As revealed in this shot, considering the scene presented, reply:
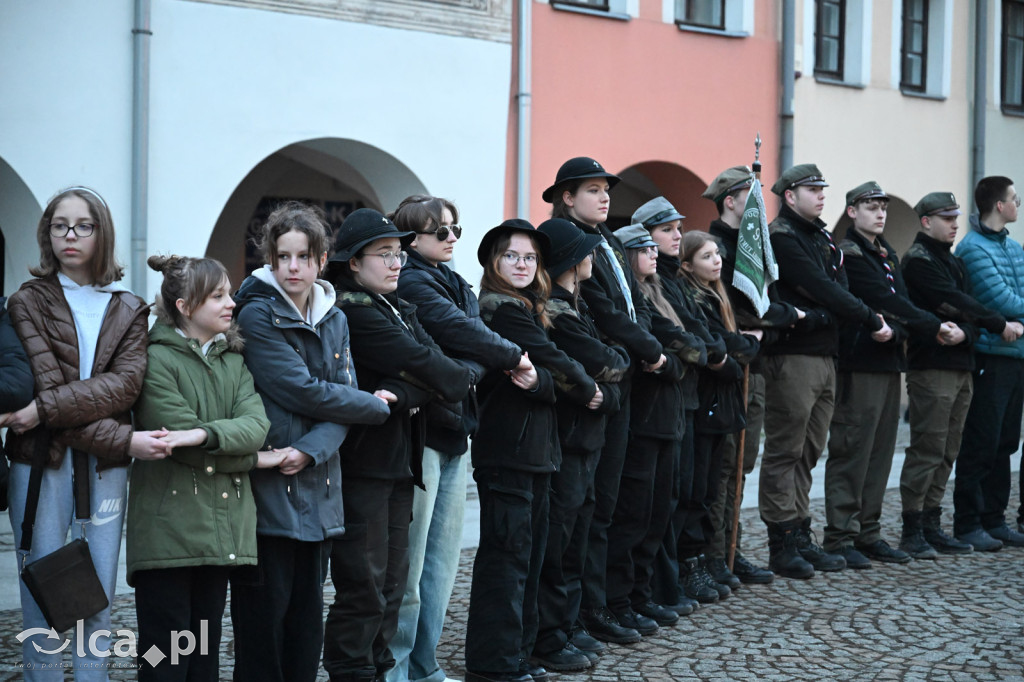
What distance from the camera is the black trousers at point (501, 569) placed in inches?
208

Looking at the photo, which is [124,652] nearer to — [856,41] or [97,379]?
[97,379]

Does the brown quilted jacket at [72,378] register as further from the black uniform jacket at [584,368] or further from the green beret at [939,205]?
the green beret at [939,205]

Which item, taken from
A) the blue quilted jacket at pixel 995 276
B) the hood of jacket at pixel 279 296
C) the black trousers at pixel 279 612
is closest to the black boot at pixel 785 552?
the blue quilted jacket at pixel 995 276

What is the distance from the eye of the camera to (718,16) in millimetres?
14648

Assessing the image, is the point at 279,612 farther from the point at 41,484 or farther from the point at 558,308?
the point at 558,308

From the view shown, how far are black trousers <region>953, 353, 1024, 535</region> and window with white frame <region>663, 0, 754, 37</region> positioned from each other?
656 cm

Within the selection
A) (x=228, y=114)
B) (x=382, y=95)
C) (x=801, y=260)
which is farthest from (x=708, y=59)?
(x=801, y=260)

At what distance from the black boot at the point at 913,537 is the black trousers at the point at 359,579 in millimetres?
4467

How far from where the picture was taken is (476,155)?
41.5 ft

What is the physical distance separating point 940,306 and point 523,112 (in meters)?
5.37

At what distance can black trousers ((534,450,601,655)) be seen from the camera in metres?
5.61

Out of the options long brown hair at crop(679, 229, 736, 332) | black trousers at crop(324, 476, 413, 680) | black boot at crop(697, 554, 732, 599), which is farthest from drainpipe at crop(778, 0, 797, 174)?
black trousers at crop(324, 476, 413, 680)

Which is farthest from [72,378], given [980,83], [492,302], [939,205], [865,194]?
[980,83]

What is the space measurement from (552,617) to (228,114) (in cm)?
674
